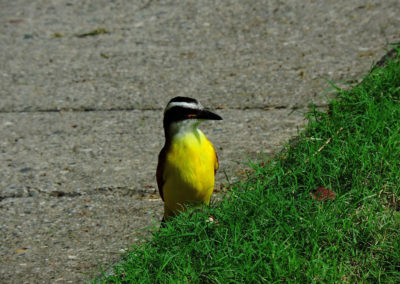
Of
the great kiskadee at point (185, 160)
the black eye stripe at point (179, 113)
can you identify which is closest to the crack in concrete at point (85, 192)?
the great kiskadee at point (185, 160)

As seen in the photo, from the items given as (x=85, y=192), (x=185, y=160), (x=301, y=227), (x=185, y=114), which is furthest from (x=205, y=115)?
(x=85, y=192)

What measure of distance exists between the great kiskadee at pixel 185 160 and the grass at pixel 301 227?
139mm

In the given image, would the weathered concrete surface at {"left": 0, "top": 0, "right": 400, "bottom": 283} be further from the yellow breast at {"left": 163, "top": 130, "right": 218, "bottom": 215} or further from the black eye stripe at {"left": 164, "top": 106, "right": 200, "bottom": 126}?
the black eye stripe at {"left": 164, "top": 106, "right": 200, "bottom": 126}

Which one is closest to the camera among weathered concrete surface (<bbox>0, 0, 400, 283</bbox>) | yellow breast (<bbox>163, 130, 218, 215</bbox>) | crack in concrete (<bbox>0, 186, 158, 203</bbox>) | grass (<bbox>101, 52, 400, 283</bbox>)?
grass (<bbox>101, 52, 400, 283</bbox>)

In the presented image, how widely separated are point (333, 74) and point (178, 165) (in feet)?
9.35

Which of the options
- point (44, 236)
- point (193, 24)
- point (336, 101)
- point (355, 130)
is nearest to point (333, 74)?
point (336, 101)

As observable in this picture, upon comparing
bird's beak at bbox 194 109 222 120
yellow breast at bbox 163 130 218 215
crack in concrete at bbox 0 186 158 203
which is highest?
bird's beak at bbox 194 109 222 120

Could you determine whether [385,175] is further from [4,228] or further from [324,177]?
[4,228]

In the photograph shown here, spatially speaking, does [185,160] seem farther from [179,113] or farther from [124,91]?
[124,91]

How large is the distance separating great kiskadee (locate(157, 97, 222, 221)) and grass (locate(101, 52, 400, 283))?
0.14 m

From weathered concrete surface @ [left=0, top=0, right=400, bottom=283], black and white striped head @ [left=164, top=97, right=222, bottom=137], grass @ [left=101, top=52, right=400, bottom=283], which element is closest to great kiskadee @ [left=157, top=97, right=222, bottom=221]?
black and white striped head @ [left=164, top=97, right=222, bottom=137]

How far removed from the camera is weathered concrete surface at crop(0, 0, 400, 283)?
459cm

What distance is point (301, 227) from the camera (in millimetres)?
3768

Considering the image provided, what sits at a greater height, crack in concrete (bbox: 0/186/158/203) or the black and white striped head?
the black and white striped head
